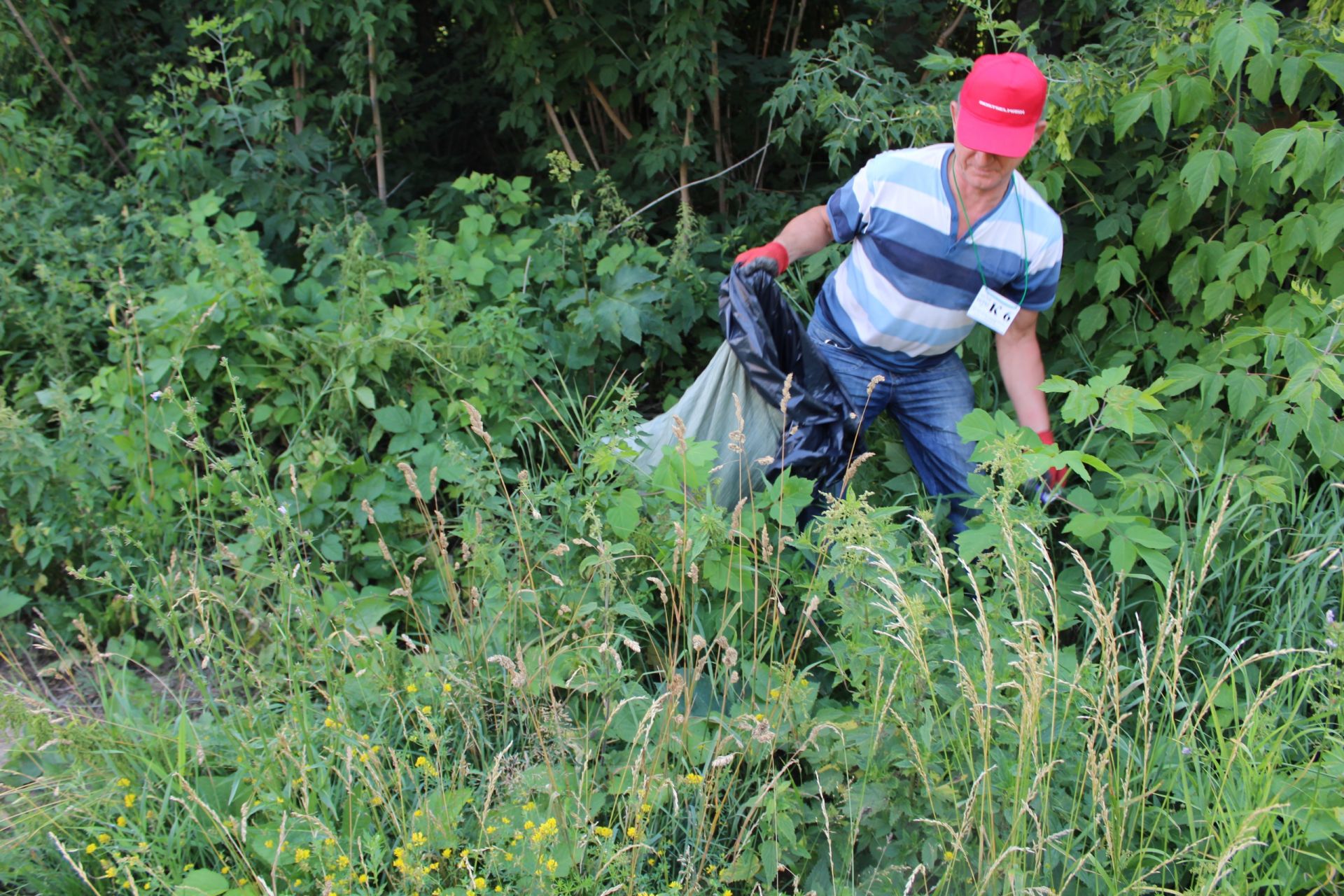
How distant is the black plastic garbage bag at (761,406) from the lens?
8.98ft

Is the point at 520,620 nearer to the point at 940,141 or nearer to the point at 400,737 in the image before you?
the point at 400,737

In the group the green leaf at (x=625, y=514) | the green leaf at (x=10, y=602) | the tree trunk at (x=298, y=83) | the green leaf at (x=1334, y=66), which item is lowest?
the green leaf at (x=10, y=602)

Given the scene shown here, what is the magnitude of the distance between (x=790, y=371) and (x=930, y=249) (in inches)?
20.5

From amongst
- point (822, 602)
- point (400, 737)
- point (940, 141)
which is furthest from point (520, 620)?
point (940, 141)

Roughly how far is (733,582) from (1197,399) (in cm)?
157

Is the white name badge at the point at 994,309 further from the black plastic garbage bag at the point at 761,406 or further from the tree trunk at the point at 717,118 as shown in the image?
the tree trunk at the point at 717,118

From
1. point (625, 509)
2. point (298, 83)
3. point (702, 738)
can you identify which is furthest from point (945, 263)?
point (298, 83)

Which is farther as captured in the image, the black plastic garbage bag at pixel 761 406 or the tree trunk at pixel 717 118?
the tree trunk at pixel 717 118

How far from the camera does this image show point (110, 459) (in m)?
3.07

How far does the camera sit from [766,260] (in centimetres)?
273

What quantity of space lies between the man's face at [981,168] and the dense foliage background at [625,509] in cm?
44

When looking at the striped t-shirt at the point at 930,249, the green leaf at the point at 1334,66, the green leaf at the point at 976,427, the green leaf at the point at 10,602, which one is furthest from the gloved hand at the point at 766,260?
the green leaf at the point at 10,602

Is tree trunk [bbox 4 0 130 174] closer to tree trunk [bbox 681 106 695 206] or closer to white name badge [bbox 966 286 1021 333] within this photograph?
tree trunk [bbox 681 106 695 206]

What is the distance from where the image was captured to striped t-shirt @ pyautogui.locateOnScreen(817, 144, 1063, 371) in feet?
8.87
